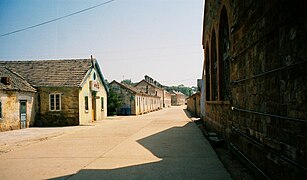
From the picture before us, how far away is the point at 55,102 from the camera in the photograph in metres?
20.5

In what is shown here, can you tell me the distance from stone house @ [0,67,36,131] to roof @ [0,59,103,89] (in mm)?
1832

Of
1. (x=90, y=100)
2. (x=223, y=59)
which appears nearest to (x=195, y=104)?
(x=90, y=100)

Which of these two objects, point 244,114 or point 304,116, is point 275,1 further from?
point 244,114

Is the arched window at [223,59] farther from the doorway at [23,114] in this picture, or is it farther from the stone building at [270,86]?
the doorway at [23,114]

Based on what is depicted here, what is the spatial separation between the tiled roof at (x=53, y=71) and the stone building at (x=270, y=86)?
16.5 m

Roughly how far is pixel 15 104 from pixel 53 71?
622 centimetres

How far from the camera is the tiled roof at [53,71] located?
21.0 meters

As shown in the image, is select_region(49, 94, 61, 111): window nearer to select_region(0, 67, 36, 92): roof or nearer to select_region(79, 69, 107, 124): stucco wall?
select_region(0, 67, 36, 92): roof

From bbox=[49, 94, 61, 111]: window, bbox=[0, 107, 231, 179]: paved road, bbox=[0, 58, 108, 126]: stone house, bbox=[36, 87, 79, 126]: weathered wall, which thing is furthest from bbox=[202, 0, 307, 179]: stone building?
bbox=[49, 94, 61, 111]: window

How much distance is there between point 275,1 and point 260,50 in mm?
1077

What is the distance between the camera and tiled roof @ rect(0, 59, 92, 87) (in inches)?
827

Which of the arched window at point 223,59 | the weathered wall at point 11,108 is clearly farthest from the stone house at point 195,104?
the weathered wall at point 11,108

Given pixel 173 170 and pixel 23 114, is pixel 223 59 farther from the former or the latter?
pixel 23 114

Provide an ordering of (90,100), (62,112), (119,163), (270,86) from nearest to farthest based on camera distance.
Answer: (270,86), (119,163), (62,112), (90,100)
